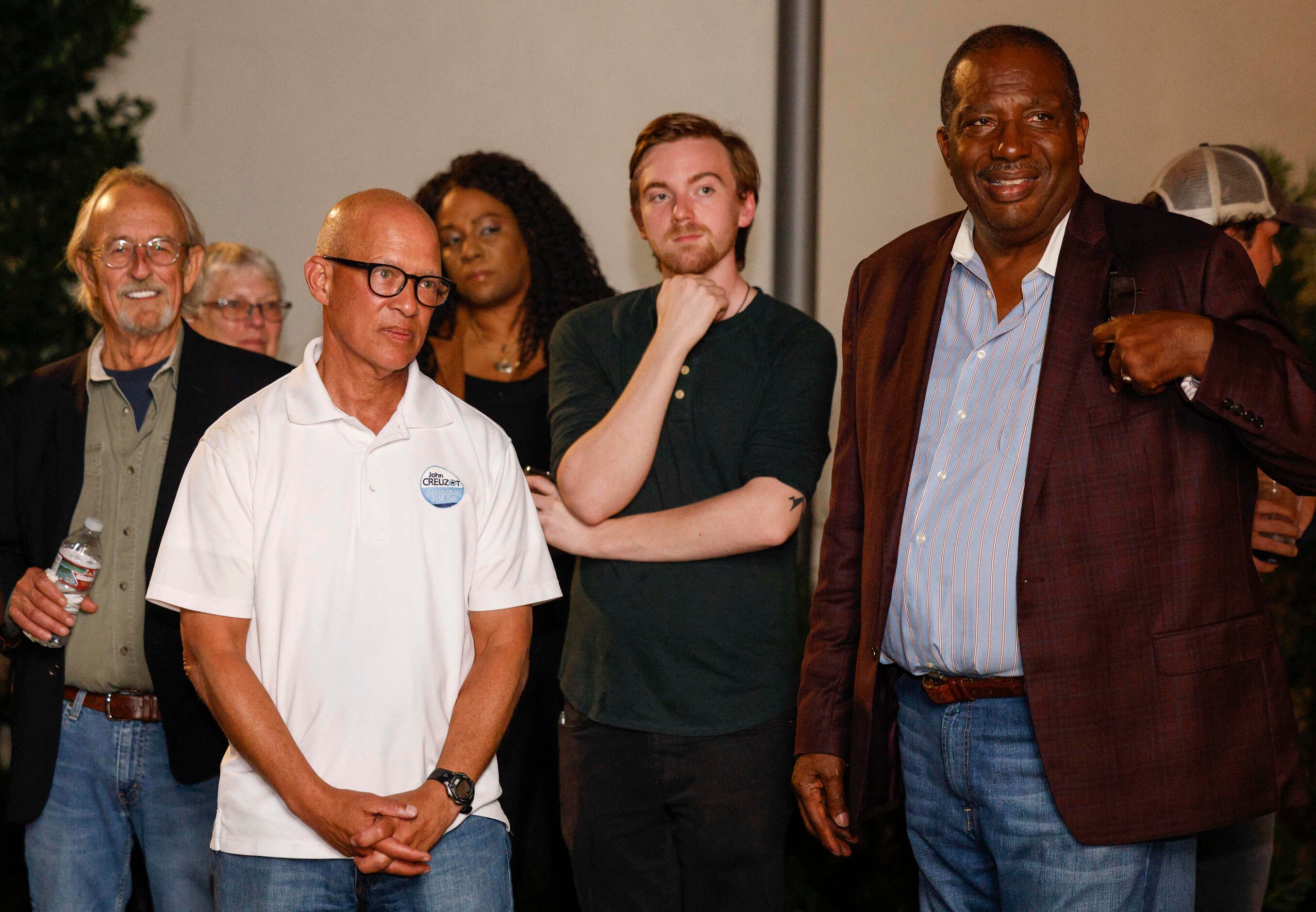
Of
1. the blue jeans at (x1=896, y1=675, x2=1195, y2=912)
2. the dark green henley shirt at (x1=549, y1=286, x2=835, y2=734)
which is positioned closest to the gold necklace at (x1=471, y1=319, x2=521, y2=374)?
the dark green henley shirt at (x1=549, y1=286, x2=835, y2=734)

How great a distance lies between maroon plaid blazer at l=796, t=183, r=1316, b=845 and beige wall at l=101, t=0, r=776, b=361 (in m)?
2.72

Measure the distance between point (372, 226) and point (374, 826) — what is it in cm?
111

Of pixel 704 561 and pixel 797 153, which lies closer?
pixel 704 561

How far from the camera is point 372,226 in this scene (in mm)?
2283

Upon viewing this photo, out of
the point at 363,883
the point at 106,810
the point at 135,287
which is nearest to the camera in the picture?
the point at 363,883

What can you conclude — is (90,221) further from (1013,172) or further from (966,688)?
(966,688)

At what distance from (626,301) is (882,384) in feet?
3.00

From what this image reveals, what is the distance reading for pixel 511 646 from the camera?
2.32m

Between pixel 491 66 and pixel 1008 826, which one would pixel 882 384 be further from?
pixel 491 66

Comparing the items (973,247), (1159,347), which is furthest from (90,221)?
(1159,347)

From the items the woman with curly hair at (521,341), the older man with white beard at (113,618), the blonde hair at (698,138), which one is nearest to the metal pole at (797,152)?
the woman with curly hair at (521,341)

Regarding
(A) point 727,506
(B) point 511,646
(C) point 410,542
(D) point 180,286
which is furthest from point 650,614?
(D) point 180,286

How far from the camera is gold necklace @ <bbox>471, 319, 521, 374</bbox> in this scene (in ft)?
11.8

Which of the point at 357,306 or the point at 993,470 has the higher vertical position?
the point at 357,306
